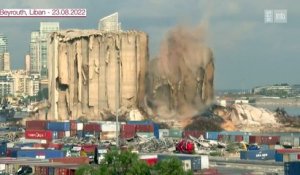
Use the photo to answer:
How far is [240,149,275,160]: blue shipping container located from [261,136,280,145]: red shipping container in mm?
15062

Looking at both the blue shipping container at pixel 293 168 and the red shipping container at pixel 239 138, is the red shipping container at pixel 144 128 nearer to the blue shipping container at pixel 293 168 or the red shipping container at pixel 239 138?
the red shipping container at pixel 239 138

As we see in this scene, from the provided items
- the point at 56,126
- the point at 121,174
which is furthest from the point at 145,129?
the point at 121,174

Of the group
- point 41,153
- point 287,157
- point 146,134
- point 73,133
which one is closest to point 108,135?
point 73,133

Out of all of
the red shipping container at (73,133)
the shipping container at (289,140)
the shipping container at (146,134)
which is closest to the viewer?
the shipping container at (289,140)

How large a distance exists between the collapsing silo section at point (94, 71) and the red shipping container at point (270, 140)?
111 feet

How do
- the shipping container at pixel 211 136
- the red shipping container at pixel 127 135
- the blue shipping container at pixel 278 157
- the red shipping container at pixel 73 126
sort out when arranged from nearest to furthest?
the blue shipping container at pixel 278 157
the shipping container at pixel 211 136
the red shipping container at pixel 127 135
the red shipping container at pixel 73 126

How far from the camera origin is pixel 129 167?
143ft

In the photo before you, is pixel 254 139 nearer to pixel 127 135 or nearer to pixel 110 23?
pixel 127 135

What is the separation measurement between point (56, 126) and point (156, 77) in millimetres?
23480

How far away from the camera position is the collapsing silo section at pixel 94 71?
391 ft

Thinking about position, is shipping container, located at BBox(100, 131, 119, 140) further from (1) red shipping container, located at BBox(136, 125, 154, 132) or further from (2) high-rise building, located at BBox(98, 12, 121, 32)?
(2) high-rise building, located at BBox(98, 12, 121, 32)

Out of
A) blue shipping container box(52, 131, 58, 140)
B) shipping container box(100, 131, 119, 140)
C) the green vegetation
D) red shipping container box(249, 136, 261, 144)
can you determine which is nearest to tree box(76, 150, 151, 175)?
the green vegetation

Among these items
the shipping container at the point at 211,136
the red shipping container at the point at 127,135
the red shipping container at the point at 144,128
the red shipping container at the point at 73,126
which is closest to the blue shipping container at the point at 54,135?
the red shipping container at the point at 73,126

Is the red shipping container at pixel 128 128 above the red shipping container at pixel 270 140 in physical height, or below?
above
